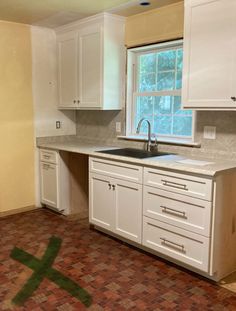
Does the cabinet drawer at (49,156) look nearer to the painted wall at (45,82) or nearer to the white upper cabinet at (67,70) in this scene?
the painted wall at (45,82)

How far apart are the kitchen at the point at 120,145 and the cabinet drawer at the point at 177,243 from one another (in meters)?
0.01

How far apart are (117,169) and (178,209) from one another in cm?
78

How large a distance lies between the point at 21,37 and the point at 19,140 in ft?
4.15

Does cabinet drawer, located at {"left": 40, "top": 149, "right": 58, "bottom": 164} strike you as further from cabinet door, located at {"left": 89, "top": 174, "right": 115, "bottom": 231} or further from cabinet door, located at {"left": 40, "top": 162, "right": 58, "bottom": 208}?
cabinet door, located at {"left": 89, "top": 174, "right": 115, "bottom": 231}

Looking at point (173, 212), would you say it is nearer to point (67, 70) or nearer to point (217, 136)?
point (217, 136)

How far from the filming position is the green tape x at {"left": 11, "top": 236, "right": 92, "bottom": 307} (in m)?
2.40

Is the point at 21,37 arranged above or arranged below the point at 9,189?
above

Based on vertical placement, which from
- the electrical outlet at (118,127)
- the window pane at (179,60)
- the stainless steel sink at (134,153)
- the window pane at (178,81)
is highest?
the window pane at (179,60)

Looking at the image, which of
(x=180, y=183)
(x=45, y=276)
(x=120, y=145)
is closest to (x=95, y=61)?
(x=120, y=145)

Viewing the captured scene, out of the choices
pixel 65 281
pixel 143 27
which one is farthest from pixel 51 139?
pixel 65 281

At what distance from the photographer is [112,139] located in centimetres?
416

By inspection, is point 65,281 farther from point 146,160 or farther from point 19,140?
point 19,140

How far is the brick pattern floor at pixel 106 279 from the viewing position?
7.61 feet

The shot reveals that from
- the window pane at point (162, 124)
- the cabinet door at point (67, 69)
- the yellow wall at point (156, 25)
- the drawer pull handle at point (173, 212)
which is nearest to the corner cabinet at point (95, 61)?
the cabinet door at point (67, 69)
